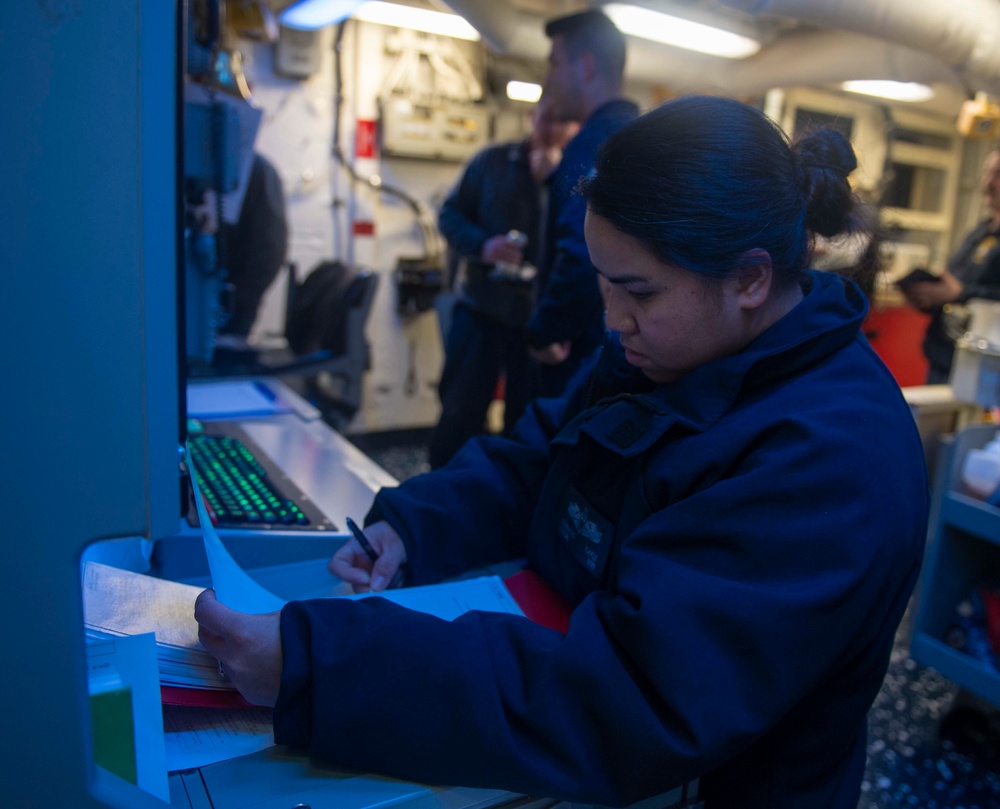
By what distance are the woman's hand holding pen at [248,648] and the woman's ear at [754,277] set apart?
0.53m

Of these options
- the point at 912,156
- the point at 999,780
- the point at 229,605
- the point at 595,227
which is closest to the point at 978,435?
the point at 999,780

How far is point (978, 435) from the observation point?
2.03 meters

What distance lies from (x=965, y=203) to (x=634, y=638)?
6898 mm

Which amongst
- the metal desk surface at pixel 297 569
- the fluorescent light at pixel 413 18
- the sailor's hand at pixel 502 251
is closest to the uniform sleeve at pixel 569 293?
the sailor's hand at pixel 502 251

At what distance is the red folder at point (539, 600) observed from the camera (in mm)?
856

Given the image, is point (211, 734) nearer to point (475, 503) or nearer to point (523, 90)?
point (475, 503)

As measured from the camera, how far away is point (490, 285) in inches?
107

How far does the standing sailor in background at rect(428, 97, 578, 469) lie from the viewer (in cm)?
267

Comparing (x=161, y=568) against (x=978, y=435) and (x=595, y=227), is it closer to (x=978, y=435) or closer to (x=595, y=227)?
(x=595, y=227)

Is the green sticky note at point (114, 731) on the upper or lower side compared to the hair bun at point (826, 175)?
lower

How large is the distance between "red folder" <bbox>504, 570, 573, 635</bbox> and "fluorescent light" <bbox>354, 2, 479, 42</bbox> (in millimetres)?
3299

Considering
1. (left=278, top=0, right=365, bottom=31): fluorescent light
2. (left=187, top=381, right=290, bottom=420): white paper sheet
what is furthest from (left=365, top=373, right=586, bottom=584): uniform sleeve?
(left=278, top=0, right=365, bottom=31): fluorescent light

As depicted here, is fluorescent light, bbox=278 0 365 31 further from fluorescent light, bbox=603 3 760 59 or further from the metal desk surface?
the metal desk surface

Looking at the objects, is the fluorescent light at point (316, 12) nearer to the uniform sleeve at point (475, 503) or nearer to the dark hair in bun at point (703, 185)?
the uniform sleeve at point (475, 503)
